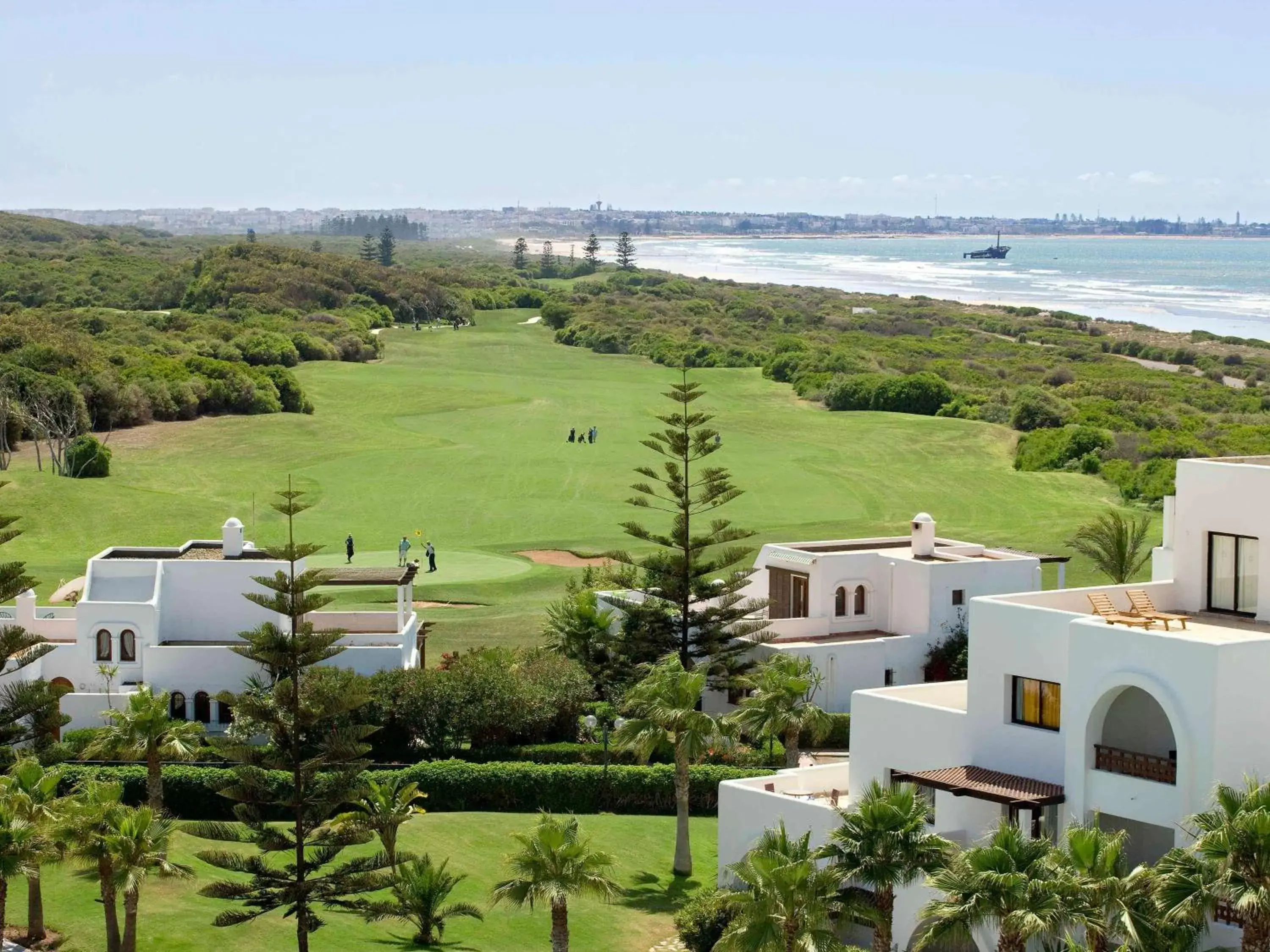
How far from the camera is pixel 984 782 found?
19.1 m

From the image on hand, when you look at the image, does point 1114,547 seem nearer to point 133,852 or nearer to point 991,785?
point 991,785

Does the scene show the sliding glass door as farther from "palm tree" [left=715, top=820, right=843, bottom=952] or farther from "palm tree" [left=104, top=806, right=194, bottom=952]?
"palm tree" [left=104, top=806, right=194, bottom=952]

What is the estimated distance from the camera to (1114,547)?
36906 millimetres

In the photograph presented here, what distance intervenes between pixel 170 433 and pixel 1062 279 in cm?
14622

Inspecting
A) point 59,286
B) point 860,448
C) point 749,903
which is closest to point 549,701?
point 749,903

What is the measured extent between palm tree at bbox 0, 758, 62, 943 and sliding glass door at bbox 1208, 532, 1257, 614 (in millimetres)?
12517

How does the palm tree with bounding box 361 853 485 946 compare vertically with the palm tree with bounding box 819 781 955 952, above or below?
below

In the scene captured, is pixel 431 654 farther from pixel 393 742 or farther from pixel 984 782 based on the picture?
pixel 984 782

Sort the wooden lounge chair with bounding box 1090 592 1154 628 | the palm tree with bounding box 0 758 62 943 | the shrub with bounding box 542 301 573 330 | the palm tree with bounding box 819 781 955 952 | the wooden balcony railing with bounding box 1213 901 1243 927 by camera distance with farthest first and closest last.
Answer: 1. the shrub with bounding box 542 301 573 330
2. the palm tree with bounding box 0 758 62 943
3. the wooden lounge chair with bounding box 1090 592 1154 628
4. the palm tree with bounding box 819 781 955 952
5. the wooden balcony railing with bounding box 1213 901 1243 927

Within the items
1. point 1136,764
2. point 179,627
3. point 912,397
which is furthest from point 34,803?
point 912,397

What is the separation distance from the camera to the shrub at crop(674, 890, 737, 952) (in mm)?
20969

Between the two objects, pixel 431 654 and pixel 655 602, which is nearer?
pixel 655 602

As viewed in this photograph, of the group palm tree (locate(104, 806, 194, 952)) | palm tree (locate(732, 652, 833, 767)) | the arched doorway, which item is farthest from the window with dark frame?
the arched doorway

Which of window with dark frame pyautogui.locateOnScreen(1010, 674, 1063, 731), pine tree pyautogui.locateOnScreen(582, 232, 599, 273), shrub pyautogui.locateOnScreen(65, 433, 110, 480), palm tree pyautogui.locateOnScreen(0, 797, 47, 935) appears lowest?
shrub pyautogui.locateOnScreen(65, 433, 110, 480)
